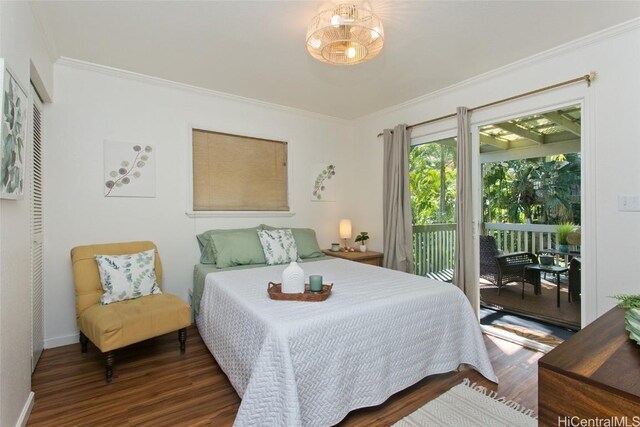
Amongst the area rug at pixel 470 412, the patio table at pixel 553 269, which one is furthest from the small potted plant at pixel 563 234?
the area rug at pixel 470 412

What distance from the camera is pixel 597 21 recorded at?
85.0 inches

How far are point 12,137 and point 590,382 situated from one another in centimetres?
245

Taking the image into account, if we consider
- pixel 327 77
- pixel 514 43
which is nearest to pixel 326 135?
pixel 327 77

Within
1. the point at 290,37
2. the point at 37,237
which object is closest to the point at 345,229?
the point at 290,37

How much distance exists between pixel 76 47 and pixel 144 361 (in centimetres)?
249

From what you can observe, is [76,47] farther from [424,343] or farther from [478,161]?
[478,161]

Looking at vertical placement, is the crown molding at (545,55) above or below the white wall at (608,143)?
above

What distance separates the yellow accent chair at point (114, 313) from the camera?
2.11 m

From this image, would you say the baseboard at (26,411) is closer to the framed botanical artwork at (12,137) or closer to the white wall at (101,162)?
the white wall at (101,162)

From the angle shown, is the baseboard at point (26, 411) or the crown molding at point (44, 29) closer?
the baseboard at point (26, 411)

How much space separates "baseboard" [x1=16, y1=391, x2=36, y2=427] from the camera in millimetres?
1686

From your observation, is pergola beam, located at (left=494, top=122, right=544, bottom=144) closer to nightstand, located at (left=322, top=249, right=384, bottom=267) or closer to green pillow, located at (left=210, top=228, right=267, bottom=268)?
nightstand, located at (left=322, top=249, right=384, bottom=267)

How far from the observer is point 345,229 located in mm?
4211

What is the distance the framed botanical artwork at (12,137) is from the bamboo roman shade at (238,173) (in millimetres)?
1633
